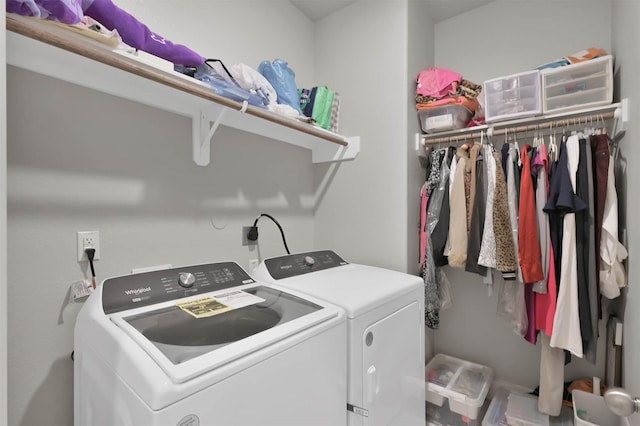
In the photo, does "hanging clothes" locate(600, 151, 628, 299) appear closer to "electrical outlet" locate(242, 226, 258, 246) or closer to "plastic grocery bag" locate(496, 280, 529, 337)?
"plastic grocery bag" locate(496, 280, 529, 337)

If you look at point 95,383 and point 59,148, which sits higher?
point 59,148

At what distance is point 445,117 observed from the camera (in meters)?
1.88

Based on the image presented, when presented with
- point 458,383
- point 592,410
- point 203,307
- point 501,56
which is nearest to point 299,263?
point 203,307

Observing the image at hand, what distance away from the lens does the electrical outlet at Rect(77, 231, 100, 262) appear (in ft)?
3.66

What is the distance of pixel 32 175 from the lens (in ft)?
3.34

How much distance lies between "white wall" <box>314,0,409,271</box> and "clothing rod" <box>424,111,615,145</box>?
1.03 ft

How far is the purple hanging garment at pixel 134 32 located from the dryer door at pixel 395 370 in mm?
1272

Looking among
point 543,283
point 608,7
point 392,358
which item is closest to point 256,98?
point 392,358

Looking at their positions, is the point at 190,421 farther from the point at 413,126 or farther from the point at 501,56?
the point at 501,56

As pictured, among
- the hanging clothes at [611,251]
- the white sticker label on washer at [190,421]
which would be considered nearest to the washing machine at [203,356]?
the white sticker label on washer at [190,421]

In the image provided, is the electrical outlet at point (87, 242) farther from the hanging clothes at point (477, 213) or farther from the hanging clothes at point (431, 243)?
the hanging clothes at point (477, 213)

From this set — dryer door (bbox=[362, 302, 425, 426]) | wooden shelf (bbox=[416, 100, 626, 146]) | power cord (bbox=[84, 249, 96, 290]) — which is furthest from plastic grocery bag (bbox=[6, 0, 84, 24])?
wooden shelf (bbox=[416, 100, 626, 146])

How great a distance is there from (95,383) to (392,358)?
40.0 inches

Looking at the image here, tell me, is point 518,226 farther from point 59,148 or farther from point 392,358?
point 59,148
